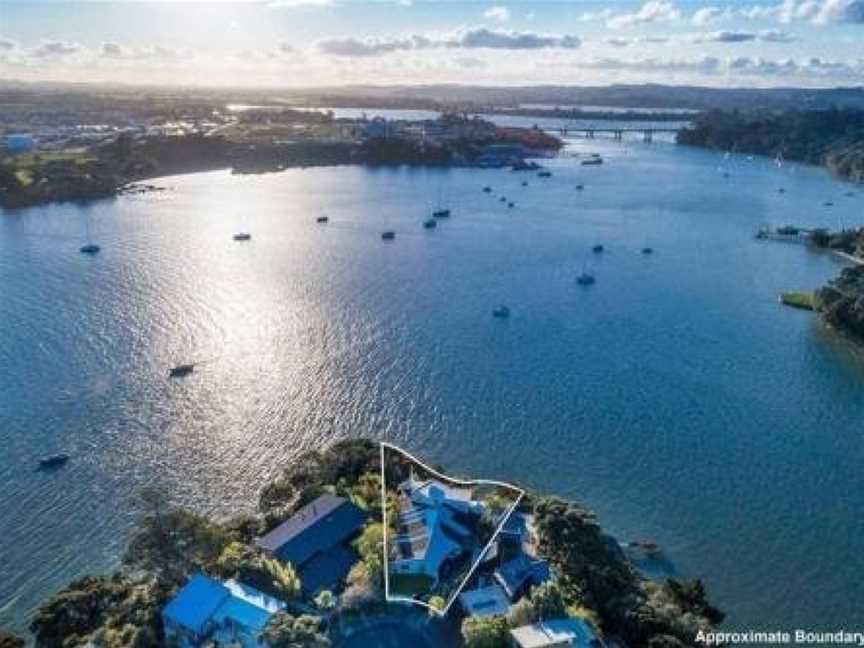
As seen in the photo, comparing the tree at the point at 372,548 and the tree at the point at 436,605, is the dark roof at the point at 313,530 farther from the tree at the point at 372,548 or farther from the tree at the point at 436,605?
the tree at the point at 436,605

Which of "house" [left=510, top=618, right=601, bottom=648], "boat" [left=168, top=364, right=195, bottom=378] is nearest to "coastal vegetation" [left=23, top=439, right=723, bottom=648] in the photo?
"house" [left=510, top=618, right=601, bottom=648]

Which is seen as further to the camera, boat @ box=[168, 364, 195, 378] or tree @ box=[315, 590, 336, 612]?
boat @ box=[168, 364, 195, 378]

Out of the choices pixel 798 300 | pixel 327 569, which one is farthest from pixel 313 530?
pixel 798 300

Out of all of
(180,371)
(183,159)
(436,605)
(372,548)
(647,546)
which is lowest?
(183,159)

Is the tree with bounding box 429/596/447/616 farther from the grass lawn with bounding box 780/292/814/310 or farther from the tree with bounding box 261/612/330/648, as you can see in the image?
the grass lawn with bounding box 780/292/814/310

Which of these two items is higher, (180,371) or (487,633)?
(487,633)

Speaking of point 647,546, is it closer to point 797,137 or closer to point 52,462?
point 52,462
